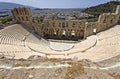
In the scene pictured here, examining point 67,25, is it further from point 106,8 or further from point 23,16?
point 106,8

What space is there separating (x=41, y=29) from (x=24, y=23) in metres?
4.83

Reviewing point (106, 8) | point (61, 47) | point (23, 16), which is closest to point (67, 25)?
point (61, 47)

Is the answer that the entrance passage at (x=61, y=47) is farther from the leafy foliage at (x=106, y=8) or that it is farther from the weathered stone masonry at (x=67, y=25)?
the leafy foliage at (x=106, y=8)

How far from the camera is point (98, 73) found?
1068cm

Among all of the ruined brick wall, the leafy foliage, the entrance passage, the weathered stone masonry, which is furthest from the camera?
the leafy foliage

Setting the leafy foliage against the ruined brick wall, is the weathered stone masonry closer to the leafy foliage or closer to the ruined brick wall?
the ruined brick wall

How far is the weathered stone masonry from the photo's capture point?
124 feet

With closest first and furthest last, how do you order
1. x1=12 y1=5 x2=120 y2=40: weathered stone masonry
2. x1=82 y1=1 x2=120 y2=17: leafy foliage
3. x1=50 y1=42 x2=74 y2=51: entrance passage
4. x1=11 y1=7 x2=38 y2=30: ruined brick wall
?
x1=50 y1=42 x2=74 y2=51: entrance passage → x1=12 y1=5 x2=120 y2=40: weathered stone masonry → x1=11 y1=7 x2=38 y2=30: ruined brick wall → x1=82 y1=1 x2=120 y2=17: leafy foliage

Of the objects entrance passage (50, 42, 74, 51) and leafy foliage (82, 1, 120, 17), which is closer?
entrance passage (50, 42, 74, 51)

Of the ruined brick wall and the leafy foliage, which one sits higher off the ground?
the ruined brick wall

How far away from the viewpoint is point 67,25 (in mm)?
41094

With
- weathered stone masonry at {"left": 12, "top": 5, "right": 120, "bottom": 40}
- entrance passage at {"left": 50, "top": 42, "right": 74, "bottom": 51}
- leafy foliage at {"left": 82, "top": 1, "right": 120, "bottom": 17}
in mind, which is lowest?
leafy foliage at {"left": 82, "top": 1, "right": 120, "bottom": 17}

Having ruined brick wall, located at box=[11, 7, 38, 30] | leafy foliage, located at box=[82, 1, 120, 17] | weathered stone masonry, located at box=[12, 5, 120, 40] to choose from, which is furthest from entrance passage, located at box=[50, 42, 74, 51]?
leafy foliage, located at box=[82, 1, 120, 17]

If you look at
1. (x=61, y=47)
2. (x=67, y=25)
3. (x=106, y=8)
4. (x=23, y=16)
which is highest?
(x=23, y=16)
